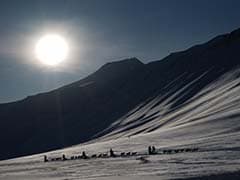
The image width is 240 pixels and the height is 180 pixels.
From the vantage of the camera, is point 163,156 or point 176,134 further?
point 176,134

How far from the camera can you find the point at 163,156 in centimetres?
3600

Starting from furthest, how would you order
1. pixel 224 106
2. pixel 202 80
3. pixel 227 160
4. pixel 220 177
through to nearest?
pixel 202 80
pixel 224 106
pixel 227 160
pixel 220 177

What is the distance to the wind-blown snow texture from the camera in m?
26.4

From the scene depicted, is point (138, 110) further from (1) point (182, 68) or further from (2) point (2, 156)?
(2) point (2, 156)

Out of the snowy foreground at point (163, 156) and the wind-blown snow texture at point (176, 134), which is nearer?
the snowy foreground at point (163, 156)

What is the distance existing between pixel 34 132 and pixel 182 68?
68070mm

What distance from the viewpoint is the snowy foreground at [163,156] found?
2447 centimetres

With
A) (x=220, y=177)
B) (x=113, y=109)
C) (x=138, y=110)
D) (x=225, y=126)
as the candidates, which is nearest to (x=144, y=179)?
(x=220, y=177)

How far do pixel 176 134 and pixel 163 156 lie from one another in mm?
26491

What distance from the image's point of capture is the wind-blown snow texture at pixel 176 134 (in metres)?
26.4

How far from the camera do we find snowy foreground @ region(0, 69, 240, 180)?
24.5m

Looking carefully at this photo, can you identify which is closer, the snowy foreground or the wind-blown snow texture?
the snowy foreground

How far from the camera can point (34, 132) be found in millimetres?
199500

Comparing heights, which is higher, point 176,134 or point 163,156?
point 176,134
